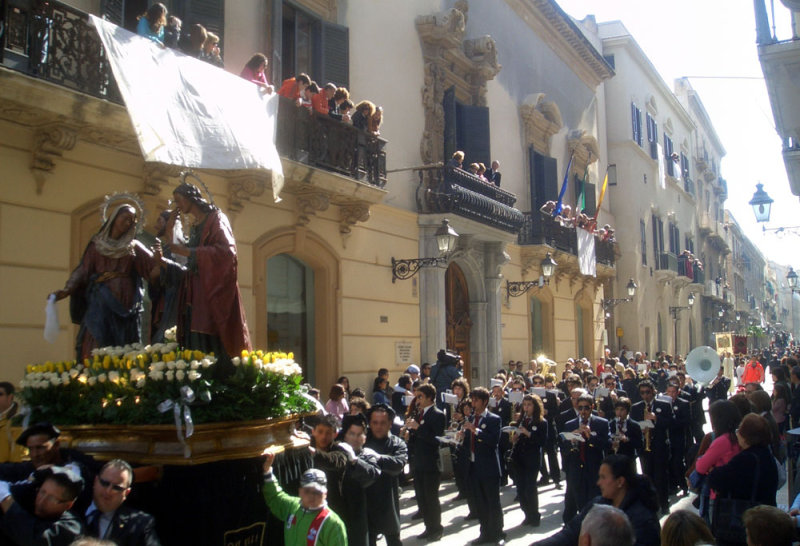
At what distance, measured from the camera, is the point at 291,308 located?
13.2 meters

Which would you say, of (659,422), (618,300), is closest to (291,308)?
(659,422)

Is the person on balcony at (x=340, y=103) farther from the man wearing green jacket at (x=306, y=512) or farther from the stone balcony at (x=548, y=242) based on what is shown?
the stone balcony at (x=548, y=242)

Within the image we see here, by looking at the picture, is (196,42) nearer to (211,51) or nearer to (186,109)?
(211,51)

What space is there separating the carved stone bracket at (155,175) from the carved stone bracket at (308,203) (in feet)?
9.29

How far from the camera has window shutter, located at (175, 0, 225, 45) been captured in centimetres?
1094

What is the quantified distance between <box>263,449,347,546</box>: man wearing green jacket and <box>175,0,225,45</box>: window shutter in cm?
761

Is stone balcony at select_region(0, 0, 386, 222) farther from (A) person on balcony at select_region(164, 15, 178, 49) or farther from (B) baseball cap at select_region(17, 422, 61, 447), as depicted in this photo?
(B) baseball cap at select_region(17, 422, 61, 447)

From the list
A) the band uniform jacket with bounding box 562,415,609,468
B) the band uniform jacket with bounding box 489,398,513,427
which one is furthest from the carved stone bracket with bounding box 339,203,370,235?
the band uniform jacket with bounding box 562,415,609,468

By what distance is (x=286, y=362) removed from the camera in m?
5.34

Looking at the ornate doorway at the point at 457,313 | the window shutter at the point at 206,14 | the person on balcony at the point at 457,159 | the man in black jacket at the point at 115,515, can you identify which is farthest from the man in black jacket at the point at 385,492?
the ornate doorway at the point at 457,313

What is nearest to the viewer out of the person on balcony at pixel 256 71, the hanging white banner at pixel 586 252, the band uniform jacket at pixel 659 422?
the band uniform jacket at pixel 659 422

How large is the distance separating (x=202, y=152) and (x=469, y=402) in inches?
183

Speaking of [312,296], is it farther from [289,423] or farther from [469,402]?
[289,423]

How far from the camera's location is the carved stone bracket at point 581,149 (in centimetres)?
2527
